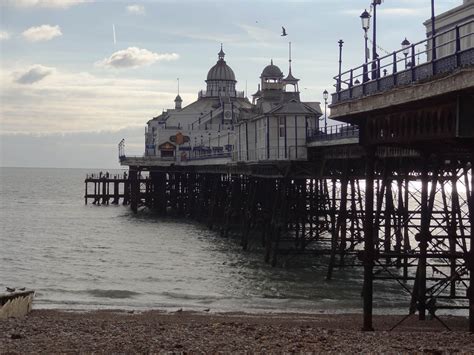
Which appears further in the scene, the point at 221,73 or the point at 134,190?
the point at 221,73

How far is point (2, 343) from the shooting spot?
45.4ft

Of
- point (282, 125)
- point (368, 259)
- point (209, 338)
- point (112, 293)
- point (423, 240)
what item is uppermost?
point (282, 125)

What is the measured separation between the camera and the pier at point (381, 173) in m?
13.5

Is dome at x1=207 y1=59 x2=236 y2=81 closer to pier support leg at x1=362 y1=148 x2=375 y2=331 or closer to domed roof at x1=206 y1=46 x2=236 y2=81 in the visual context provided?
domed roof at x1=206 y1=46 x2=236 y2=81

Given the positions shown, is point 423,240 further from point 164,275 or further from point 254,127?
point 254,127

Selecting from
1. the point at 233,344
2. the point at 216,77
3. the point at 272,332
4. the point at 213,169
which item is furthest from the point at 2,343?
the point at 216,77

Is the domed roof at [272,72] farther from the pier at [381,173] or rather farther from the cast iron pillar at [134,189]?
the cast iron pillar at [134,189]

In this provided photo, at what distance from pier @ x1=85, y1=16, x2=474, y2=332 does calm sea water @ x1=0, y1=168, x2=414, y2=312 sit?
1.05 meters

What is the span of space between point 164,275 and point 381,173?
980 centimetres

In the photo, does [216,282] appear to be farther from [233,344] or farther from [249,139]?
[233,344]

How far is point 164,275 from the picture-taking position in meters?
31.2

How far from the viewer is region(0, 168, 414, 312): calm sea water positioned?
24719 millimetres

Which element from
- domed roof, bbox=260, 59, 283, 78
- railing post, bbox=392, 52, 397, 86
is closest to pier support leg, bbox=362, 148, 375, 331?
railing post, bbox=392, 52, 397, 86

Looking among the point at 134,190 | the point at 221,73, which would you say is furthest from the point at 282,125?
the point at 221,73
